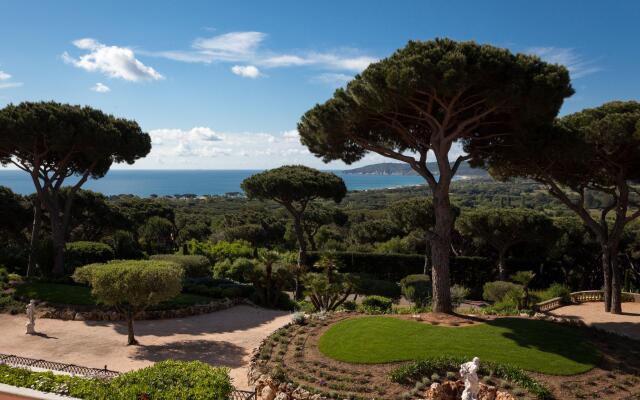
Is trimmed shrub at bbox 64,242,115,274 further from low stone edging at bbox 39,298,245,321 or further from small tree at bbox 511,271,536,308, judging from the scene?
small tree at bbox 511,271,536,308

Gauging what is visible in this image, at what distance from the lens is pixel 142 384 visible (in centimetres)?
862

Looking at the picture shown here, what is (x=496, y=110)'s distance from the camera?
14094 mm

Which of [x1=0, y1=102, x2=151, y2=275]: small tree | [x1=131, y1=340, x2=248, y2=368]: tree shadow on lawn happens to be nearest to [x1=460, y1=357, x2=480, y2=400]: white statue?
[x1=131, y1=340, x2=248, y2=368]: tree shadow on lawn

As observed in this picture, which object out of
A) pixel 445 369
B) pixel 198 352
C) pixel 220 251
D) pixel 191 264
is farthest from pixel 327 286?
pixel 220 251

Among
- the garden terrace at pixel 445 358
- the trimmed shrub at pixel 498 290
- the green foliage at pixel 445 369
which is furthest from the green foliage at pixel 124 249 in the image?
the green foliage at pixel 445 369

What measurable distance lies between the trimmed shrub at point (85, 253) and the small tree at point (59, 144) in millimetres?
1976

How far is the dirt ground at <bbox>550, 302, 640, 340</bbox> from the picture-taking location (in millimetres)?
15931

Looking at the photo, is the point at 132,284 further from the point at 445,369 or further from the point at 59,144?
the point at 59,144

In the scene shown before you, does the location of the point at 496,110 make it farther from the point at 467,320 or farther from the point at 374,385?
the point at 374,385

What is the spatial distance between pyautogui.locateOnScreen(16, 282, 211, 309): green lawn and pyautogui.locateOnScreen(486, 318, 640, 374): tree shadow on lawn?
43.5ft

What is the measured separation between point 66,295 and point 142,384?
45.1 feet

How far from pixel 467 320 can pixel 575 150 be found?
6.84m

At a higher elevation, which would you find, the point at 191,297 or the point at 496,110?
the point at 496,110

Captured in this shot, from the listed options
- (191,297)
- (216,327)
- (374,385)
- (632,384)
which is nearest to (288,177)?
(191,297)
